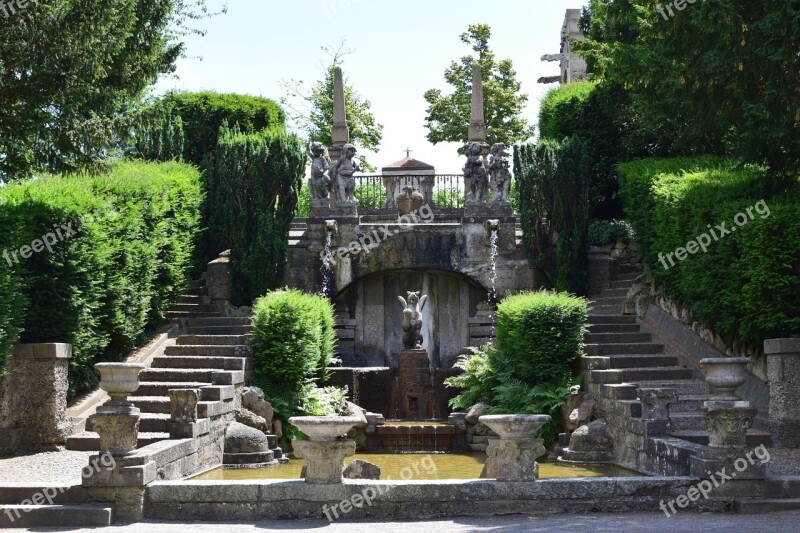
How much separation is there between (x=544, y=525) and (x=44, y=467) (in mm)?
6800

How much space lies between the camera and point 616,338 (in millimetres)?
19359

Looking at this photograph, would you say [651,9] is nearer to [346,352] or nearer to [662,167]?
[662,167]

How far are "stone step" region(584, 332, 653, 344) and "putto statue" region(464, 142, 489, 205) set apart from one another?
5177 millimetres

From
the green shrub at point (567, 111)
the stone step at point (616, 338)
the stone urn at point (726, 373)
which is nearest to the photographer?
the stone urn at point (726, 373)

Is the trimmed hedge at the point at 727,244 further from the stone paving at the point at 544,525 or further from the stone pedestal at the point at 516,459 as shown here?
the stone pedestal at the point at 516,459

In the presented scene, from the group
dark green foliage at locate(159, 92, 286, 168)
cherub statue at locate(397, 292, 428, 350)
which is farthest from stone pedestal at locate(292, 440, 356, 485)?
dark green foliage at locate(159, 92, 286, 168)

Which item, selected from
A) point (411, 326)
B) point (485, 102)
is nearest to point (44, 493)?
point (411, 326)

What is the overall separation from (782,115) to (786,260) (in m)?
2.15

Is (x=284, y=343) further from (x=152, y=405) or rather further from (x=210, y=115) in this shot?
(x=210, y=115)

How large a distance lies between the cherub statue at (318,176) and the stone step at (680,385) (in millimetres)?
9332

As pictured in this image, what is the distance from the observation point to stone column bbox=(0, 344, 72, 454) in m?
14.7

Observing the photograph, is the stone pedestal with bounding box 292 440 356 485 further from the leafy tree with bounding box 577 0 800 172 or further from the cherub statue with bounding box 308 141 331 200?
the cherub statue with bounding box 308 141 331 200

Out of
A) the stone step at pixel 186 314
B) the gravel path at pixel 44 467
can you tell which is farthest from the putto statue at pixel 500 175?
the gravel path at pixel 44 467

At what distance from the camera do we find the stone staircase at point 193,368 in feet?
50.1
